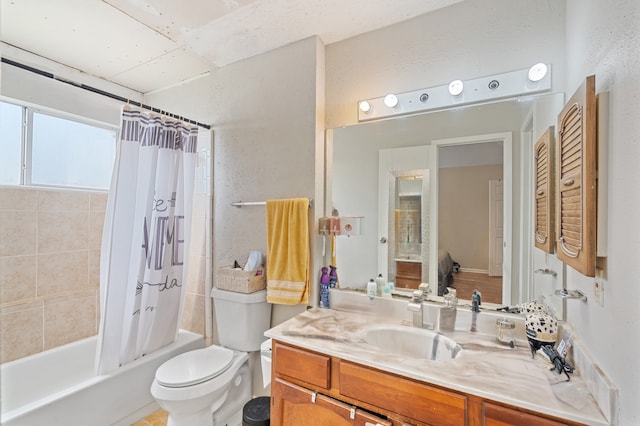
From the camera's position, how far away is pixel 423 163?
1.67m

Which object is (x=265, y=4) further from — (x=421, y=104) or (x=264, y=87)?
(x=421, y=104)

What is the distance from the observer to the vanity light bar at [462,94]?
4.66ft

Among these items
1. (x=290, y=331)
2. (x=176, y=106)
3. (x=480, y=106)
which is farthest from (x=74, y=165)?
(x=480, y=106)

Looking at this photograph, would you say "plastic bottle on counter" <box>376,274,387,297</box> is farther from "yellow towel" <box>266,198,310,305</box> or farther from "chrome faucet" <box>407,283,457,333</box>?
"yellow towel" <box>266,198,310,305</box>

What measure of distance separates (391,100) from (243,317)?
1.67 metres

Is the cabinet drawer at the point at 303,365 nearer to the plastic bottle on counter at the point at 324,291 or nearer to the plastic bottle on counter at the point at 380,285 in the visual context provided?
the plastic bottle on counter at the point at 324,291

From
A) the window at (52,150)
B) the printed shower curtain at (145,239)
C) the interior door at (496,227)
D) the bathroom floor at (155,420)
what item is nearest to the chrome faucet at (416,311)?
the interior door at (496,227)

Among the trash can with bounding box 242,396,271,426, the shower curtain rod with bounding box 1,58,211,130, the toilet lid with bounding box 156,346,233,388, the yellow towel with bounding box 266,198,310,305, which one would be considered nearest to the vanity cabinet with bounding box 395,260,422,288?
the yellow towel with bounding box 266,198,310,305

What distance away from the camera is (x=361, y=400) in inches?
47.2

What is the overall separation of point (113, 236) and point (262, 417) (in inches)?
54.5

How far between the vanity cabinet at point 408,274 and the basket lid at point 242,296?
89 cm

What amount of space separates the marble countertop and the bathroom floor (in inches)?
49.9

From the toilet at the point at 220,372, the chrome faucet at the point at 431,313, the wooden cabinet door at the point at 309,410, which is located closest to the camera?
the wooden cabinet door at the point at 309,410

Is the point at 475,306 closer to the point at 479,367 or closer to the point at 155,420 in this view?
the point at 479,367
